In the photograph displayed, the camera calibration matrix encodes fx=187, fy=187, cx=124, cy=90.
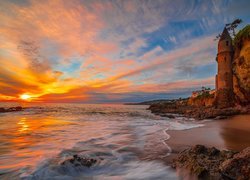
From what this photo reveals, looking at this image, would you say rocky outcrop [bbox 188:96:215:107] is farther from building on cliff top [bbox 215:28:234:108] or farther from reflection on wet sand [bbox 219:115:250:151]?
reflection on wet sand [bbox 219:115:250:151]

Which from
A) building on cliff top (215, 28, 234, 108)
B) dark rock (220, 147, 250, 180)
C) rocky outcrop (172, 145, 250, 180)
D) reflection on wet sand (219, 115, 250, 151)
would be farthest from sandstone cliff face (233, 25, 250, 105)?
dark rock (220, 147, 250, 180)

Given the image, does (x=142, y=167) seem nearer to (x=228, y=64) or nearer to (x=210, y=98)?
(x=228, y=64)

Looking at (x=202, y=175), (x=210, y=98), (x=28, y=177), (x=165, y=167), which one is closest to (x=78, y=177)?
(x=28, y=177)

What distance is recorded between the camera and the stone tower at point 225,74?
1067 inches

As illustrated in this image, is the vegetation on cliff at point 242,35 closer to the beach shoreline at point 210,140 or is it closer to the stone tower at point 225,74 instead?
the stone tower at point 225,74

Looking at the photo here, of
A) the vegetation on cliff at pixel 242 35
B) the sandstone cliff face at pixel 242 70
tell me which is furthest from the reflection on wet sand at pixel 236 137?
the vegetation on cliff at pixel 242 35

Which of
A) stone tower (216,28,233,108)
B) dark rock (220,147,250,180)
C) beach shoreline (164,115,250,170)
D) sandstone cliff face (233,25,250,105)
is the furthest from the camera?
stone tower (216,28,233,108)

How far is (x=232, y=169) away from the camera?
141 inches

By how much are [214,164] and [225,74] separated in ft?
87.6

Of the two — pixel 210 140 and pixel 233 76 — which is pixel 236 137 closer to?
pixel 210 140

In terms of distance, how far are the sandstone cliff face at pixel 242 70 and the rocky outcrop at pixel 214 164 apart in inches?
820

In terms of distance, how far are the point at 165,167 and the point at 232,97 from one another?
26358 mm

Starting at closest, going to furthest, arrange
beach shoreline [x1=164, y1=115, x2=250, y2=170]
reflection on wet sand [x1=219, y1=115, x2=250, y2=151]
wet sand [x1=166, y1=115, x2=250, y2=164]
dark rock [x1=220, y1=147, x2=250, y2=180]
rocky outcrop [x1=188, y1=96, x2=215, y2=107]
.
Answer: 1. dark rock [x1=220, y1=147, x2=250, y2=180]
2. beach shoreline [x1=164, y1=115, x2=250, y2=170]
3. wet sand [x1=166, y1=115, x2=250, y2=164]
4. reflection on wet sand [x1=219, y1=115, x2=250, y2=151]
5. rocky outcrop [x1=188, y1=96, x2=215, y2=107]

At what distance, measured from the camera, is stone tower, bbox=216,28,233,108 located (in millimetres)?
27109
